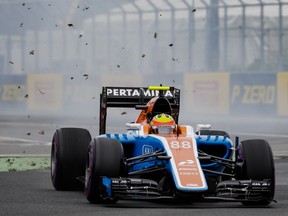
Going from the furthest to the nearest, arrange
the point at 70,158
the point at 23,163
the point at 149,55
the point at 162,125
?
the point at 149,55 < the point at 23,163 < the point at 70,158 < the point at 162,125

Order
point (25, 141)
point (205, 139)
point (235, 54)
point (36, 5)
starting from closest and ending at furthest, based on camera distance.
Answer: point (205, 139) → point (25, 141) → point (36, 5) → point (235, 54)

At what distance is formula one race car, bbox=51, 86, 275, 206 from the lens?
36.6ft

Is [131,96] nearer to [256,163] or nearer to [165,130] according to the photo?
[165,130]

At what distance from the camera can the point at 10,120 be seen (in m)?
35.3

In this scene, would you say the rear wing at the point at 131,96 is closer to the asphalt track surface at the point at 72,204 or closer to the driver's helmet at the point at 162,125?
the asphalt track surface at the point at 72,204

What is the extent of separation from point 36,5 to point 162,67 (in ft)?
19.5

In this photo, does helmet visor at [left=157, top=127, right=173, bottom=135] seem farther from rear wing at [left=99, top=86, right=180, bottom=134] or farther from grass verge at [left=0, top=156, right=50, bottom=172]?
grass verge at [left=0, top=156, right=50, bottom=172]

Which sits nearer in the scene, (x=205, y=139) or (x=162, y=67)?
(x=205, y=139)

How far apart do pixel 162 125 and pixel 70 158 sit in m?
1.37

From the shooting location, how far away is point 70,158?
1312 centimetres

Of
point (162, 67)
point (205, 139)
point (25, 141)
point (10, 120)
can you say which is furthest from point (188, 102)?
point (205, 139)

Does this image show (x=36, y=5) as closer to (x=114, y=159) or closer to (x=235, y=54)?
(x=235, y=54)

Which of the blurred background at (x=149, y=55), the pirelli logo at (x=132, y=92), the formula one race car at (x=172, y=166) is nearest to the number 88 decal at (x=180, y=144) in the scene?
the formula one race car at (x=172, y=166)

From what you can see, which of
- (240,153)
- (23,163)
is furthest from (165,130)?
(23,163)
